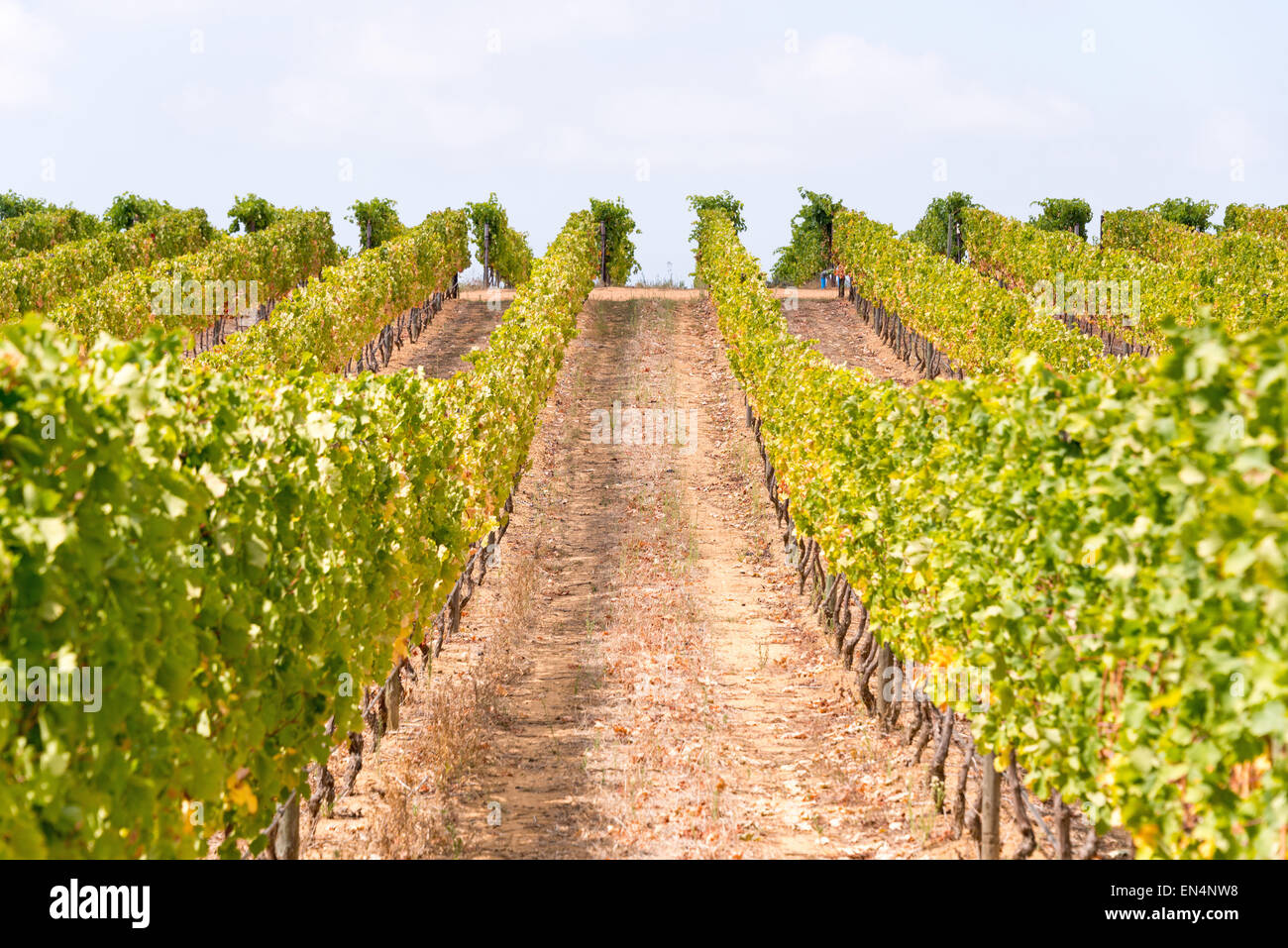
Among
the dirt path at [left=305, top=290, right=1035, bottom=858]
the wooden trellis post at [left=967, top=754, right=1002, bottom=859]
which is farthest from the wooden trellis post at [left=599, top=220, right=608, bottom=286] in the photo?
the wooden trellis post at [left=967, top=754, right=1002, bottom=859]

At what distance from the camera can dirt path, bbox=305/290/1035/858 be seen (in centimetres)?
909

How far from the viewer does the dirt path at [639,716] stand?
9.09 meters

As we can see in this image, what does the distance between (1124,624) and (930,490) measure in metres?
3.22

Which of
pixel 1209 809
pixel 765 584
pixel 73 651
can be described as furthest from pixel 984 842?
pixel 765 584

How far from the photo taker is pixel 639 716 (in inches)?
449
